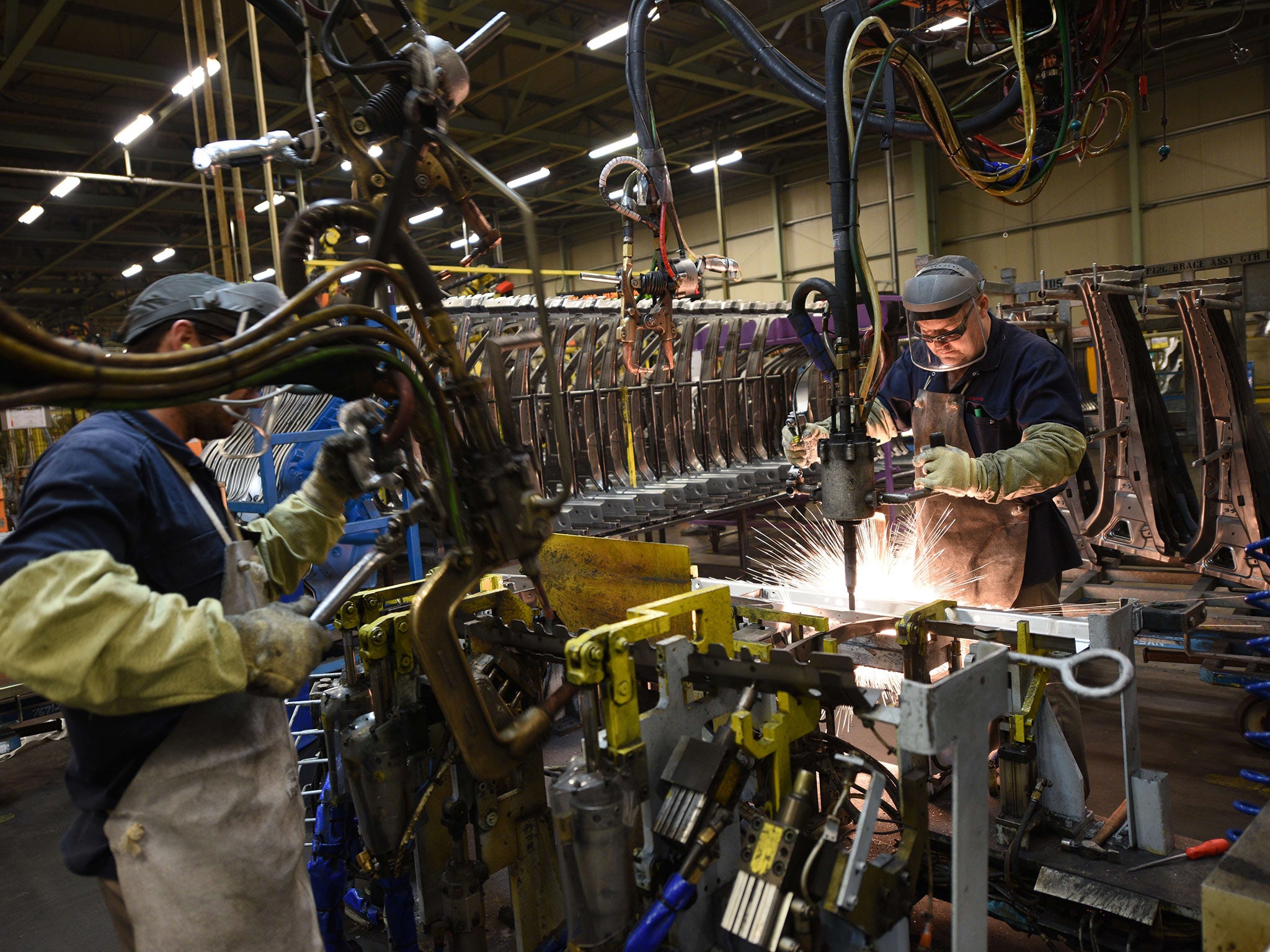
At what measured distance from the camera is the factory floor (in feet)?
10.6

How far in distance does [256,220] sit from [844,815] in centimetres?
2062

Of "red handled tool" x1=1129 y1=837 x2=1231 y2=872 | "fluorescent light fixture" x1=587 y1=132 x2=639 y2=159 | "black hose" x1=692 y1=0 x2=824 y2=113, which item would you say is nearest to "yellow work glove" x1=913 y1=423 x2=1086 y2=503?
"red handled tool" x1=1129 y1=837 x2=1231 y2=872

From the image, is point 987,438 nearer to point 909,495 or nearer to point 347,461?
point 909,495

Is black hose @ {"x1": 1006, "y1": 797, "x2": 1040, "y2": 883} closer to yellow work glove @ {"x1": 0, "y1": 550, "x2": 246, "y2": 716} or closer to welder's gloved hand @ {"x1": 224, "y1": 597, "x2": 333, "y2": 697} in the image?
welder's gloved hand @ {"x1": 224, "y1": 597, "x2": 333, "y2": 697}

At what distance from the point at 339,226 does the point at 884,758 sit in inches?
132

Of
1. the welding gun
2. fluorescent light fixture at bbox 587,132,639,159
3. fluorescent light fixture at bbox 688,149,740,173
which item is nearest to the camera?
the welding gun

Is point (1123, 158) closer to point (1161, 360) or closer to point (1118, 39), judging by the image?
point (1161, 360)

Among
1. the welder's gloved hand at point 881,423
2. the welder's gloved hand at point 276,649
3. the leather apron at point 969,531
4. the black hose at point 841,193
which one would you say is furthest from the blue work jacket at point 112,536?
the welder's gloved hand at point 881,423

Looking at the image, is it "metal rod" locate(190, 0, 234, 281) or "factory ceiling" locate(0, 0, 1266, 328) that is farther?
"factory ceiling" locate(0, 0, 1266, 328)

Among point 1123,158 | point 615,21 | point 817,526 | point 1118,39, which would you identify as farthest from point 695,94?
point 1118,39

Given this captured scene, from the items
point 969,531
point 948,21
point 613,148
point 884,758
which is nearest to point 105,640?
point 969,531

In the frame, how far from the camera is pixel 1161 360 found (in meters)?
11.6

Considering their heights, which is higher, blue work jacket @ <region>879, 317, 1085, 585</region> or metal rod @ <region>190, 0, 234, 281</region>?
metal rod @ <region>190, 0, 234, 281</region>

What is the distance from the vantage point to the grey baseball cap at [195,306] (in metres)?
1.83
